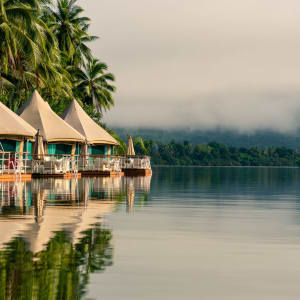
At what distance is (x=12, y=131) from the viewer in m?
38.3

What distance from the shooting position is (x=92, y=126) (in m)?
52.6

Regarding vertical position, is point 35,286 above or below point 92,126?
below

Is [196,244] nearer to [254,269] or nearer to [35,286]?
[254,269]

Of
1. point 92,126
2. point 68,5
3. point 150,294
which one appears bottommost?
point 150,294

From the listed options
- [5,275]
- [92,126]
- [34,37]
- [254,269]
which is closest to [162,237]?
[254,269]

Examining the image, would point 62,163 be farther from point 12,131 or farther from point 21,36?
point 21,36

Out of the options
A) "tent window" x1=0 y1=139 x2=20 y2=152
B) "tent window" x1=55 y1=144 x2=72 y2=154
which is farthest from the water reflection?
"tent window" x1=55 y1=144 x2=72 y2=154

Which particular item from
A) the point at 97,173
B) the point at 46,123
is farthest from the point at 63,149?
the point at 97,173

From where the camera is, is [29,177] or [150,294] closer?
[150,294]

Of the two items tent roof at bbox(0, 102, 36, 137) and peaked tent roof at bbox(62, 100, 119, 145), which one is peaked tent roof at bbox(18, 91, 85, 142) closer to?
peaked tent roof at bbox(62, 100, 119, 145)

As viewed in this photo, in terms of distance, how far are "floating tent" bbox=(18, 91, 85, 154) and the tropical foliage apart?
1745mm

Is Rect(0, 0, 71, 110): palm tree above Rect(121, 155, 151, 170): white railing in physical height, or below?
above

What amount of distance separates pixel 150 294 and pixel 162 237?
445 cm

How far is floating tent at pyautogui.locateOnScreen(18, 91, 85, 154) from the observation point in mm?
45156
